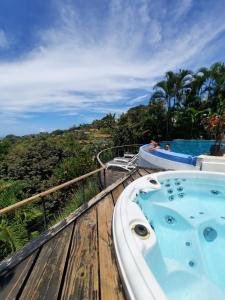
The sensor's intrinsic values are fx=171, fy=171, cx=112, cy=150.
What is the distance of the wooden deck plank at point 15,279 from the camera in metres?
1.55

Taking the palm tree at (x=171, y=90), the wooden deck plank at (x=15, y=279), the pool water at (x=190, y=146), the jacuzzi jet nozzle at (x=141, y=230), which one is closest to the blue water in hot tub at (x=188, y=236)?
the jacuzzi jet nozzle at (x=141, y=230)

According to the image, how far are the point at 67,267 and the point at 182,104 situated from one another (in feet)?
53.1

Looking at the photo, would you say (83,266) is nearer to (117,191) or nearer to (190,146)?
(117,191)

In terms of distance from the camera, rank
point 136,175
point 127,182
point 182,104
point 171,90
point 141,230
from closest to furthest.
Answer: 1. point 141,230
2. point 127,182
3. point 136,175
4. point 171,90
5. point 182,104

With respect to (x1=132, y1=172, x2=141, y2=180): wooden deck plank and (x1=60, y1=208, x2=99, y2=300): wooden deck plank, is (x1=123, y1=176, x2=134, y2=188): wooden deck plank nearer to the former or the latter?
(x1=132, y1=172, x2=141, y2=180): wooden deck plank

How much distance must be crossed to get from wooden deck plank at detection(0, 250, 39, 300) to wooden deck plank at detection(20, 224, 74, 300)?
6cm

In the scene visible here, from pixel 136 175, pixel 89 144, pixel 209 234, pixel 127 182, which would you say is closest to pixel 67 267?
pixel 209 234

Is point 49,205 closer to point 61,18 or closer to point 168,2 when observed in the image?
point 61,18

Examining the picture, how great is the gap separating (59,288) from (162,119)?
14959 mm

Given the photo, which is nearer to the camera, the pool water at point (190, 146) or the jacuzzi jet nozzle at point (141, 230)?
the jacuzzi jet nozzle at point (141, 230)

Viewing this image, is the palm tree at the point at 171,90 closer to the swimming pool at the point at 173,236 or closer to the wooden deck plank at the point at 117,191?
the swimming pool at the point at 173,236

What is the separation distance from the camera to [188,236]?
3104mm

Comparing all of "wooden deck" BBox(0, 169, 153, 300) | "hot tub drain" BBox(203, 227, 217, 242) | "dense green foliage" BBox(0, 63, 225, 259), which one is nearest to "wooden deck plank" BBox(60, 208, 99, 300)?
"wooden deck" BBox(0, 169, 153, 300)

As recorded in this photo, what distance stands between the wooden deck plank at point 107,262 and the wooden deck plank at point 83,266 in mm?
63
